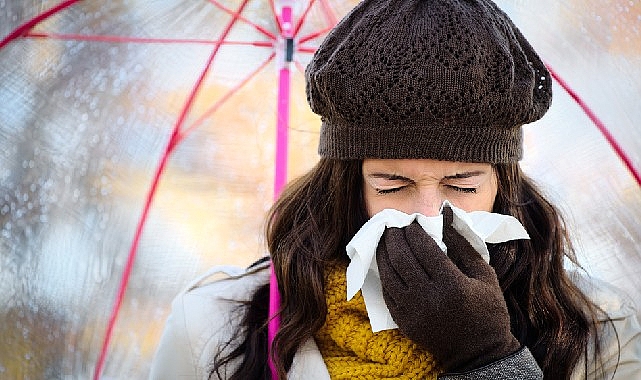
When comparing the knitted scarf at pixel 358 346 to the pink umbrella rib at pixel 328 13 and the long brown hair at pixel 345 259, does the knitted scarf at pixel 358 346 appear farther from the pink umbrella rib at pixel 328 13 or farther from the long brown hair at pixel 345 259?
the pink umbrella rib at pixel 328 13

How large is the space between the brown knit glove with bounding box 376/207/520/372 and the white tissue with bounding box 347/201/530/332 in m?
0.04

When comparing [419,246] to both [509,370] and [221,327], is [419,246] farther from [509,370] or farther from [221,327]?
[221,327]

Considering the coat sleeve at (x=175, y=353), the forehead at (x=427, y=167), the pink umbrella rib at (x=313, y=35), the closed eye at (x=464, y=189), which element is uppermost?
the pink umbrella rib at (x=313, y=35)

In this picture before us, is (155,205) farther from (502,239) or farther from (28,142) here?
(502,239)

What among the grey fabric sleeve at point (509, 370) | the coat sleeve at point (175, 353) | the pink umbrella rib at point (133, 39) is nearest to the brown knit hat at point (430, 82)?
the pink umbrella rib at point (133, 39)

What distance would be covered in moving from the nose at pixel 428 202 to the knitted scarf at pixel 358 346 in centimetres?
27

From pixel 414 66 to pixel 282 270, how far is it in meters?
0.64

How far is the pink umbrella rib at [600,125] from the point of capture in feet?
12.2

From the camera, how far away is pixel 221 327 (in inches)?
146

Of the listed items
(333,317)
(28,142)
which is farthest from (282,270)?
(28,142)

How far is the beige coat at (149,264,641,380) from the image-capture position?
355 centimetres

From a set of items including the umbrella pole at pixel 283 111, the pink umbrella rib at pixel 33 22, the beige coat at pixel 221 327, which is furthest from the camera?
the pink umbrella rib at pixel 33 22

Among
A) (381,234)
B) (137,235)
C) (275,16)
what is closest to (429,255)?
(381,234)

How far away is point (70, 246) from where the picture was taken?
12.5 ft
